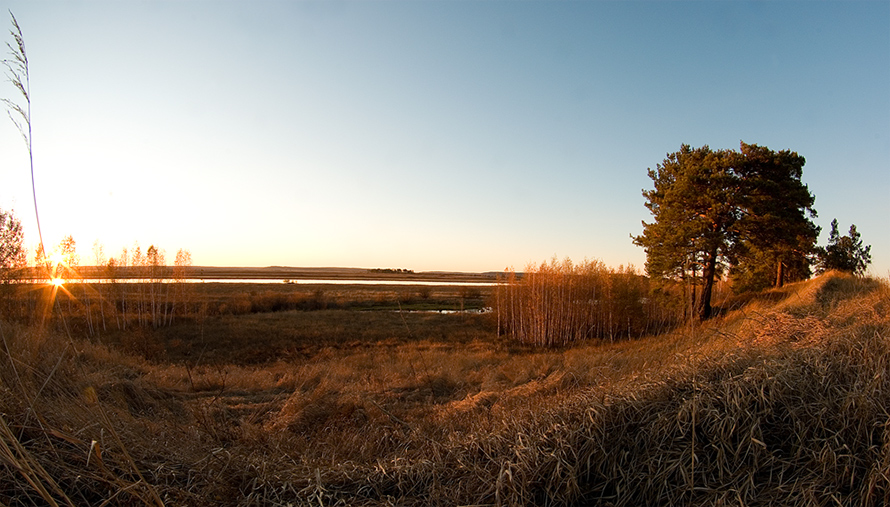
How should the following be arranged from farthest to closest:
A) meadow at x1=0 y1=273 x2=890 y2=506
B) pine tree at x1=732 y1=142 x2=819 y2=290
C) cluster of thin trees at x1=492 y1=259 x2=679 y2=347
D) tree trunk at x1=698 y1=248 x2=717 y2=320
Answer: cluster of thin trees at x1=492 y1=259 x2=679 y2=347
tree trunk at x1=698 y1=248 x2=717 y2=320
pine tree at x1=732 y1=142 x2=819 y2=290
meadow at x1=0 y1=273 x2=890 y2=506

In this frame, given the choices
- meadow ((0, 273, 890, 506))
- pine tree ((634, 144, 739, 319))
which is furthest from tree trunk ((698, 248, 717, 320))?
meadow ((0, 273, 890, 506))

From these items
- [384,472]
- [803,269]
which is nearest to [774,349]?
[384,472]

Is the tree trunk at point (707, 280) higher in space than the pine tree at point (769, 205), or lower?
lower

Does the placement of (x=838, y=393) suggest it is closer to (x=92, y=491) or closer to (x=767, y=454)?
(x=767, y=454)

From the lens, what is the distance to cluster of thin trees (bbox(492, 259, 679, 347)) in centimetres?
2727

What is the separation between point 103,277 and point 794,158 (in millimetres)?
42859

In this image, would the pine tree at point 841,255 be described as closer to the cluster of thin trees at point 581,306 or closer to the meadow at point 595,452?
the cluster of thin trees at point 581,306

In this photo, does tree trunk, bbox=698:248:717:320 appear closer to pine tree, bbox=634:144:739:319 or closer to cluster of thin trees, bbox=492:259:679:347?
pine tree, bbox=634:144:739:319

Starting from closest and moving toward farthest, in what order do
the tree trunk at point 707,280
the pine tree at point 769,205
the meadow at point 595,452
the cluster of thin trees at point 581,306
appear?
1. the meadow at point 595,452
2. the pine tree at point 769,205
3. the tree trunk at point 707,280
4. the cluster of thin trees at point 581,306

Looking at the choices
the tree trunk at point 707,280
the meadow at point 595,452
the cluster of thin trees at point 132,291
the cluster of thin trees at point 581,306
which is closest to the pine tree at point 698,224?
the tree trunk at point 707,280

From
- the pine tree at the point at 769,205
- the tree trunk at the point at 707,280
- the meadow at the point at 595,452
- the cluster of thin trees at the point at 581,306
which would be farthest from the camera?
the cluster of thin trees at the point at 581,306

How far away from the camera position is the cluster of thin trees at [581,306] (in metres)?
27.3

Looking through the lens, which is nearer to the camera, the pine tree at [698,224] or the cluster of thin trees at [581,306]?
the pine tree at [698,224]

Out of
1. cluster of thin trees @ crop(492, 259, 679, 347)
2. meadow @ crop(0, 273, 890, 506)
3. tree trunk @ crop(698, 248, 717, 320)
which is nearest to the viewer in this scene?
meadow @ crop(0, 273, 890, 506)
